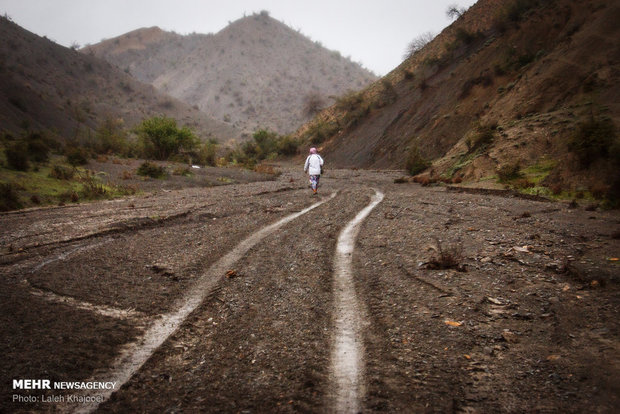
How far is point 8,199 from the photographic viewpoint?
12211 mm

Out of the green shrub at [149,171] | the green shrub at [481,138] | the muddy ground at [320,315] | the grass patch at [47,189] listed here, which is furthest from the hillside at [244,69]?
the muddy ground at [320,315]

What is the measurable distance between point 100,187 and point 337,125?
3339 cm

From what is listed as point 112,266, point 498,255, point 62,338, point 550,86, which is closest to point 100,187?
point 112,266

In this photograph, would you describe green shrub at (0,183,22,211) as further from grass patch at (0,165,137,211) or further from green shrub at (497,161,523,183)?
green shrub at (497,161,523,183)

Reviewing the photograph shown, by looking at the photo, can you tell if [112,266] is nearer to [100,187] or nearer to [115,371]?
[115,371]

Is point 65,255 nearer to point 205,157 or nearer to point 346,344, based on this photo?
point 346,344

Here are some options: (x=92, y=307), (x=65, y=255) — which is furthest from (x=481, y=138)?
(x=92, y=307)

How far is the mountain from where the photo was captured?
35.5m

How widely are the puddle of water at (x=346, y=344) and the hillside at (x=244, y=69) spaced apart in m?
72.4

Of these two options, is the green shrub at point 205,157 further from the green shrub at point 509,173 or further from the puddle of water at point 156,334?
the puddle of water at point 156,334

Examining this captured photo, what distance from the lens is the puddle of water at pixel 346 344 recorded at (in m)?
3.11

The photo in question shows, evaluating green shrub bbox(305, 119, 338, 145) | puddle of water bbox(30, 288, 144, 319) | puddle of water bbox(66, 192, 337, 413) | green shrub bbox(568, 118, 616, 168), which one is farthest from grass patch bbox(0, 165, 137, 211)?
green shrub bbox(305, 119, 338, 145)

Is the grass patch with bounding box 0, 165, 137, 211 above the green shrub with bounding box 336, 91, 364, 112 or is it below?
below

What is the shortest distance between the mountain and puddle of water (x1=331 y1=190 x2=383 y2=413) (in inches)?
1359
